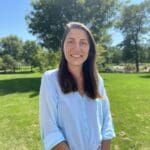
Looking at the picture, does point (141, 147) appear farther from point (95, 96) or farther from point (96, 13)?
point (96, 13)

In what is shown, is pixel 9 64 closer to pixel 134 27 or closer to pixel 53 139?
pixel 134 27

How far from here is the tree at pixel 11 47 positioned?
92.1 m

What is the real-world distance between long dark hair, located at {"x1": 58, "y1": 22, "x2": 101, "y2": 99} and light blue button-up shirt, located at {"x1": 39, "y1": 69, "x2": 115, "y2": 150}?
0.05 metres

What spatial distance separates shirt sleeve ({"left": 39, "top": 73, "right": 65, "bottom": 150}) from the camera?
292 centimetres

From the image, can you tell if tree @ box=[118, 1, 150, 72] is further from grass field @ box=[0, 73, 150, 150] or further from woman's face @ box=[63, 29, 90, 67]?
woman's face @ box=[63, 29, 90, 67]

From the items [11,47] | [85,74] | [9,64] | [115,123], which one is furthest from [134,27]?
[85,74]

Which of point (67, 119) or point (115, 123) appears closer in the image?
point (67, 119)

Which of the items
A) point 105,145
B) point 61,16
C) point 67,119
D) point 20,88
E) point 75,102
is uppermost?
point 61,16

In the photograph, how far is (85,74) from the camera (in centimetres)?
327

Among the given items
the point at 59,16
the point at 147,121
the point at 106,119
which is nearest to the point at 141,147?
the point at 147,121

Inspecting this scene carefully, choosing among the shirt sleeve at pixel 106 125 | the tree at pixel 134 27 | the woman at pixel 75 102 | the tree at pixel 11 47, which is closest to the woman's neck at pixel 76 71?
the woman at pixel 75 102

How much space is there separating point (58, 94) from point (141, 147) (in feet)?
14.7

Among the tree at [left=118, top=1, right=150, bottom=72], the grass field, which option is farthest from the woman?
the tree at [left=118, top=1, right=150, bottom=72]

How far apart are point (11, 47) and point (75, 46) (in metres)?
92.1
